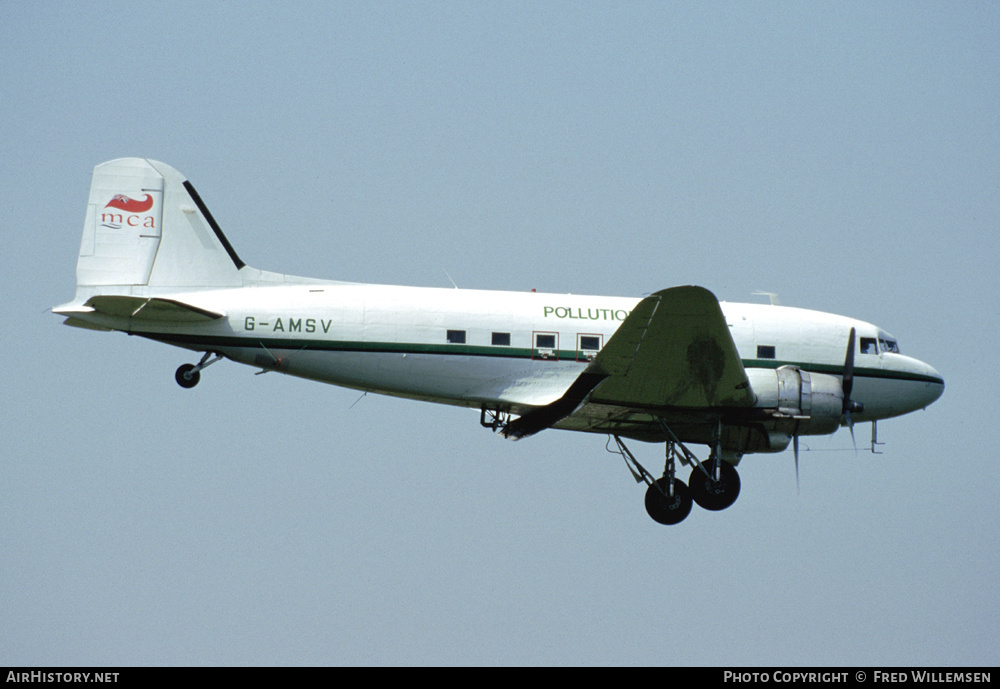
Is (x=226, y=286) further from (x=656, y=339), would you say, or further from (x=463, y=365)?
(x=656, y=339)

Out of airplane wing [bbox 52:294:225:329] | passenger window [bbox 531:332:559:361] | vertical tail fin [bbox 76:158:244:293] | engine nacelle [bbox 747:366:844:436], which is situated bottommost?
engine nacelle [bbox 747:366:844:436]

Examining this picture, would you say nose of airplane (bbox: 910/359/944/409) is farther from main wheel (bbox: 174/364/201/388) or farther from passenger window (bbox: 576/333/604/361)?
main wheel (bbox: 174/364/201/388)

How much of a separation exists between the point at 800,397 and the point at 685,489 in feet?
8.95

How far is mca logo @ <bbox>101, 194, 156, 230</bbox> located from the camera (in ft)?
73.3

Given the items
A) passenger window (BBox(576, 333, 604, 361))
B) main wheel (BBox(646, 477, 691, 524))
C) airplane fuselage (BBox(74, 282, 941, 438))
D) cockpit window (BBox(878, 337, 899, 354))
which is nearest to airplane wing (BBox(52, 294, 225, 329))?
airplane fuselage (BBox(74, 282, 941, 438))

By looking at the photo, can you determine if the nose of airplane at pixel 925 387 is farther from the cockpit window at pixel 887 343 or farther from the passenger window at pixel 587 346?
the passenger window at pixel 587 346

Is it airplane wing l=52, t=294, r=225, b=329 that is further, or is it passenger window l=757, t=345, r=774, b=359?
passenger window l=757, t=345, r=774, b=359

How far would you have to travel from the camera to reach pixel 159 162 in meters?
23.0

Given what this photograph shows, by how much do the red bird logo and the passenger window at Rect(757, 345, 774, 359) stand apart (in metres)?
11.8

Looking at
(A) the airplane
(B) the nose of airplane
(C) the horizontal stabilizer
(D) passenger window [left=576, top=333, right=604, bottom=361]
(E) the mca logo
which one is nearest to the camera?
(C) the horizontal stabilizer

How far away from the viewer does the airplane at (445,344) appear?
21391mm

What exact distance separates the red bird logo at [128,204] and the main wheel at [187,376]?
3.13 m

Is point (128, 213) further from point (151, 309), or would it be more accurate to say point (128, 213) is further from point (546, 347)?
point (546, 347)

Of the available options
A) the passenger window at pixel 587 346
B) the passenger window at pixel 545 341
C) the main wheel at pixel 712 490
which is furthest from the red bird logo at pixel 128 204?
the main wheel at pixel 712 490
